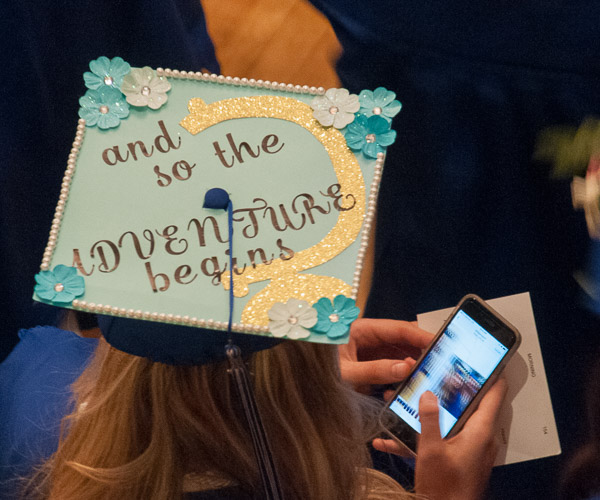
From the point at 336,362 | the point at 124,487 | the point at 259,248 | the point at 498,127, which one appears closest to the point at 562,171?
the point at 498,127

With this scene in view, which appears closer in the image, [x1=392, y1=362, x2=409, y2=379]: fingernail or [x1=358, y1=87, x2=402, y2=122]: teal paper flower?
[x1=358, y1=87, x2=402, y2=122]: teal paper flower

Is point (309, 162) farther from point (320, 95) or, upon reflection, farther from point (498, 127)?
point (498, 127)

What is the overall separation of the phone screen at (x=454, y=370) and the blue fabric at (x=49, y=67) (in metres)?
0.55

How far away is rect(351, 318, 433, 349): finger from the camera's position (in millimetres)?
934

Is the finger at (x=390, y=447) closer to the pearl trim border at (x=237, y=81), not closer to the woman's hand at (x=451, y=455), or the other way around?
the woman's hand at (x=451, y=455)

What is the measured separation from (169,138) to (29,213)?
554 millimetres

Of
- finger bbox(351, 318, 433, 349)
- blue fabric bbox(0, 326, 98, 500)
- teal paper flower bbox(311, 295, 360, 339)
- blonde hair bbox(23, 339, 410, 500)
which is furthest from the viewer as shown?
finger bbox(351, 318, 433, 349)

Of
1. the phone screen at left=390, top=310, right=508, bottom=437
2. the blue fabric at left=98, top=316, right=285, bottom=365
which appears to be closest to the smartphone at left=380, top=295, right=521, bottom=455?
the phone screen at left=390, top=310, right=508, bottom=437

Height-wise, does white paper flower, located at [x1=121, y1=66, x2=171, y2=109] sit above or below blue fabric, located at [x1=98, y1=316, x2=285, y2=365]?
above

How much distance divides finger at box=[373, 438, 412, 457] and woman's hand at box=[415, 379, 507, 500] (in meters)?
0.07

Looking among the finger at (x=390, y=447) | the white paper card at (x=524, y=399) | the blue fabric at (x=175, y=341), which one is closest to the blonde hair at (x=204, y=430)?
the blue fabric at (x=175, y=341)

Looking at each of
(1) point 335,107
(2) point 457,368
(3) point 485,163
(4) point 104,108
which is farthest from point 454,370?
(4) point 104,108

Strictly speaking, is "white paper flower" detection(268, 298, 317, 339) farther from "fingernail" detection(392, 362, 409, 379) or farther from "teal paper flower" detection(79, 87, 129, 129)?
"fingernail" detection(392, 362, 409, 379)

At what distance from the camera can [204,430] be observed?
598 millimetres
